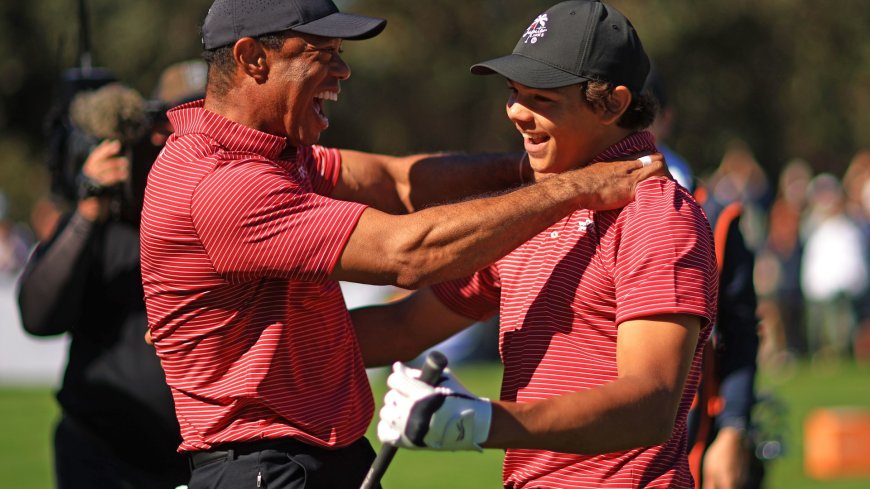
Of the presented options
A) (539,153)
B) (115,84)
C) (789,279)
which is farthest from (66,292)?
(789,279)

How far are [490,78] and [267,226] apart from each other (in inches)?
1013

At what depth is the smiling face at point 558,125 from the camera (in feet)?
11.9

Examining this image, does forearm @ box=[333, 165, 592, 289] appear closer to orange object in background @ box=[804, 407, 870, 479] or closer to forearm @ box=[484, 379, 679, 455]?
forearm @ box=[484, 379, 679, 455]

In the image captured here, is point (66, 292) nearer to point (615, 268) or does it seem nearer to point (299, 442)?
point (299, 442)

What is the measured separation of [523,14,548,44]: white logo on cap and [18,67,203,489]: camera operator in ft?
6.71

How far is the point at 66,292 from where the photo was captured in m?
5.09

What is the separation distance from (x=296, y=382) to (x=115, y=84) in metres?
2.68

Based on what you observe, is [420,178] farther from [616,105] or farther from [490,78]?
[490,78]

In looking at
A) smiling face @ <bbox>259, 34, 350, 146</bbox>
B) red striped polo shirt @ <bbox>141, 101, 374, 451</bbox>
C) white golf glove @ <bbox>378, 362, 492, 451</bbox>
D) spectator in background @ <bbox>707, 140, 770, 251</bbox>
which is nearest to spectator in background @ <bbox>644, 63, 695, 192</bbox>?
smiling face @ <bbox>259, 34, 350, 146</bbox>

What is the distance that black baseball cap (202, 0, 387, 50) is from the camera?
3.80 m

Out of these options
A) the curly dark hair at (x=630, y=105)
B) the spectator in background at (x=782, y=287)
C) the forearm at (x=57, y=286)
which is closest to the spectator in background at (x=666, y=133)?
the curly dark hair at (x=630, y=105)

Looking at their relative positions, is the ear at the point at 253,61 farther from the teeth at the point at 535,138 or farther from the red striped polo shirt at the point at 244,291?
the teeth at the point at 535,138

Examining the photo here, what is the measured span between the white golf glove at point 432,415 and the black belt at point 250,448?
817mm

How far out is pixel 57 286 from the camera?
508 cm
